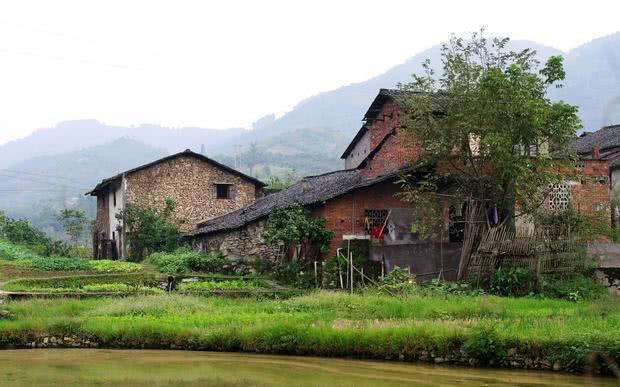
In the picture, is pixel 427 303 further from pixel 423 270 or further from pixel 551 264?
pixel 423 270

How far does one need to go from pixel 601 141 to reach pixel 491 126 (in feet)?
64.6

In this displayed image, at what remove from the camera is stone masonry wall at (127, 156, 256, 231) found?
123 ft

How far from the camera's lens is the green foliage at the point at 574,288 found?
19.6m

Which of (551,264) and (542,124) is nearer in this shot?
(551,264)

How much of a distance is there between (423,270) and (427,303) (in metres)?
7.77

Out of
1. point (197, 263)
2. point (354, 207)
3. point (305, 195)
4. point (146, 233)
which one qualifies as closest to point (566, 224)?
point (354, 207)

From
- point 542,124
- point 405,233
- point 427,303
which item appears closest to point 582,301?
point 427,303

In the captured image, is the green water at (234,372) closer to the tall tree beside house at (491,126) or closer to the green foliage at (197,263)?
the tall tree beside house at (491,126)

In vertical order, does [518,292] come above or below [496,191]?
below

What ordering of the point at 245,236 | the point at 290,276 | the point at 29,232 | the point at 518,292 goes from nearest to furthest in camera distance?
the point at 518,292, the point at 290,276, the point at 245,236, the point at 29,232

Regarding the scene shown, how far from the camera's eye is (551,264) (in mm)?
20922

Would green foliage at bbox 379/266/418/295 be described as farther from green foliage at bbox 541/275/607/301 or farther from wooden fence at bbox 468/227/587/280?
green foliage at bbox 541/275/607/301

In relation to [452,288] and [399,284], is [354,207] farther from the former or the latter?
[399,284]

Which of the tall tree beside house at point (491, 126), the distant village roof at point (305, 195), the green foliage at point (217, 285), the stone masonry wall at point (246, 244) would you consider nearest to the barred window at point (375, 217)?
the distant village roof at point (305, 195)
